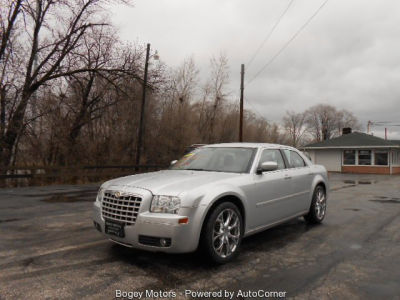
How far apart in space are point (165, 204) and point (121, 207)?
575mm

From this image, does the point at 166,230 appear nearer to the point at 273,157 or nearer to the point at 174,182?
the point at 174,182

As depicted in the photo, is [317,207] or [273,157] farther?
[317,207]

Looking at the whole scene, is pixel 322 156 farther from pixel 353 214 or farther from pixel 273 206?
pixel 273 206

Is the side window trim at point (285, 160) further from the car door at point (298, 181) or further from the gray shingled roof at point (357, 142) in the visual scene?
the gray shingled roof at point (357, 142)

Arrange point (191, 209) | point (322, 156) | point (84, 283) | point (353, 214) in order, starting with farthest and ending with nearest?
1. point (322, 156)
2. point (353, 214)
3. point (191, 209)
4. point (84, 283)

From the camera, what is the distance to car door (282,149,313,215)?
5.40 metres

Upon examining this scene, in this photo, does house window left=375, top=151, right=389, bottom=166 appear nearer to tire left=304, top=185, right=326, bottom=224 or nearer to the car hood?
tire left=304, top=185, right=326, bottom=224

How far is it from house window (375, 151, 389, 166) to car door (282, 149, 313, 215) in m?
27.2

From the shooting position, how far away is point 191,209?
11.7ft

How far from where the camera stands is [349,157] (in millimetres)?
31172

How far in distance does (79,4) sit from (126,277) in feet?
59.1

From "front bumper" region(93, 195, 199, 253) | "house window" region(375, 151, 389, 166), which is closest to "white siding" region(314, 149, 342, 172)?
"house window" region(375, 151, 389, 166)

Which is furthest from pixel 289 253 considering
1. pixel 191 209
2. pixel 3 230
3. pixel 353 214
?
pixel 3 230

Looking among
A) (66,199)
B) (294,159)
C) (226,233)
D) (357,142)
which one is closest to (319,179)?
(294,159)
